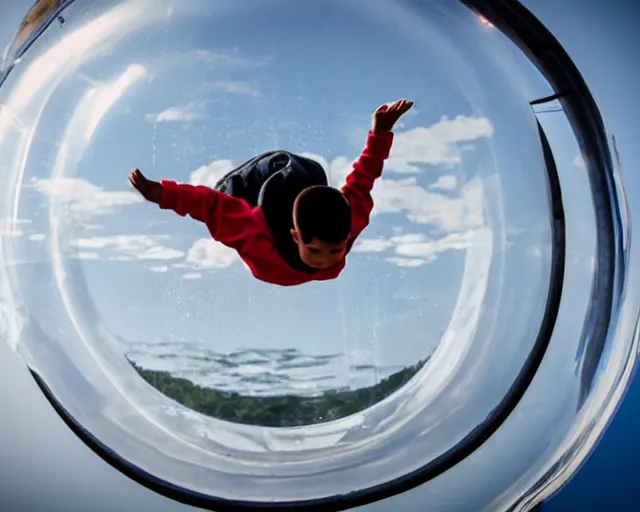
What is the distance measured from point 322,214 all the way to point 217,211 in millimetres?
127

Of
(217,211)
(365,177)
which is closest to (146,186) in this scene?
(217,211)

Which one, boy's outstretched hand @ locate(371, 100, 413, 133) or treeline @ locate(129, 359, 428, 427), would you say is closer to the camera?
boy's outstretched hand @ locate(371, 100, 413, 133)

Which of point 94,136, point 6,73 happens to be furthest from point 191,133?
point 6,73

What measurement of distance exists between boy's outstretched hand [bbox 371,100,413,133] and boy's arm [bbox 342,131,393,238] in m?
0.01

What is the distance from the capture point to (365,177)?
1.01 meters

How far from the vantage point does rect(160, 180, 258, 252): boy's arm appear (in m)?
0.93

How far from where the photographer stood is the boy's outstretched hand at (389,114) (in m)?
0.98

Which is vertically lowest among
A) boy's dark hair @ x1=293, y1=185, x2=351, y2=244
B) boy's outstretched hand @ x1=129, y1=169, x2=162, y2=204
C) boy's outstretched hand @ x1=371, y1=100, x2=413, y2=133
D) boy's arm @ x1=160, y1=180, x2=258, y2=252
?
boy's dark hair @ x1=293, y1=185, x2=351, y2=244

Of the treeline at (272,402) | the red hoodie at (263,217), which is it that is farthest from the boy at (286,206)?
the treeline at (272,402)

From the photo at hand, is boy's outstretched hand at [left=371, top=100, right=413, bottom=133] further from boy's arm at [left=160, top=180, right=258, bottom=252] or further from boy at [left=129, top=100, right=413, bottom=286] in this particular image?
boy's arm at [left=160, top=180, right=258, bottom=252]

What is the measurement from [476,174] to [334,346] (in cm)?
25

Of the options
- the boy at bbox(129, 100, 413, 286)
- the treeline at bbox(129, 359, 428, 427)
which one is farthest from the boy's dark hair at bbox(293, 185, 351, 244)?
the treeline at bbox(129, 359, 428, 427)

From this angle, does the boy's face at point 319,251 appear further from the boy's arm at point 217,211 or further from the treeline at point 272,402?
the treeline at point 272,402

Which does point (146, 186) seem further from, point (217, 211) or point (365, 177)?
point (365, 177)
